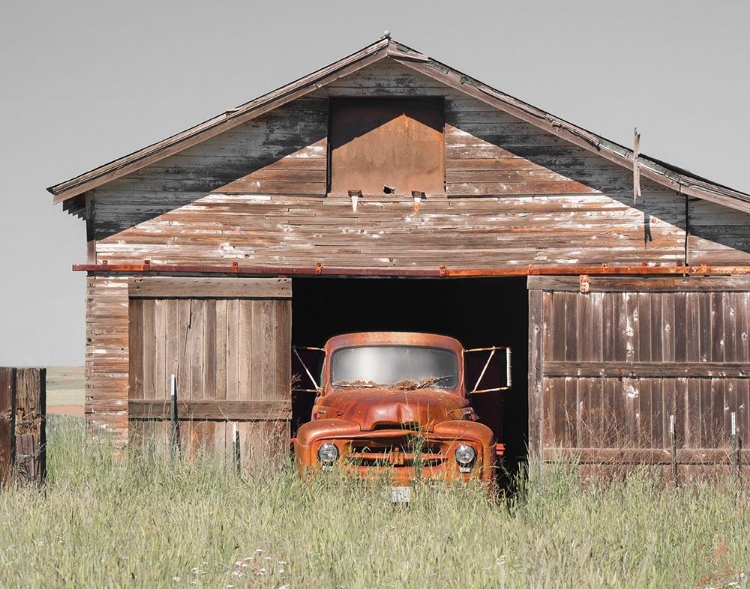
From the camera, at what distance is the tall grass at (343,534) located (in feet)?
22.0

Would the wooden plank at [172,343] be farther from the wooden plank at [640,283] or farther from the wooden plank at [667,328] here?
the wooden plank at [667,328]

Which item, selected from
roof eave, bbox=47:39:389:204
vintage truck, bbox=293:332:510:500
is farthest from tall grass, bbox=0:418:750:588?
roof eave, bbox=47:39:389:204

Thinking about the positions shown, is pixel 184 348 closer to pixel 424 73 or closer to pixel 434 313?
pixel 424 73

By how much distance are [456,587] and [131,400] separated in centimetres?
774

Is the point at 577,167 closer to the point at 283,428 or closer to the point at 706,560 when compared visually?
the point at 283,428

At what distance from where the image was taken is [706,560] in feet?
25.5

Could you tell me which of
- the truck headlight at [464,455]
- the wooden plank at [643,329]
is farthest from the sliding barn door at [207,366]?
the wooden plank at [643,329]

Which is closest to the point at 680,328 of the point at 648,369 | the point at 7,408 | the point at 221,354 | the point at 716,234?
the point at 648,369

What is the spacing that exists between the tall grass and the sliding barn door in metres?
2.52

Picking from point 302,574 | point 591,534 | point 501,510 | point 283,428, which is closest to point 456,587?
point 302,574

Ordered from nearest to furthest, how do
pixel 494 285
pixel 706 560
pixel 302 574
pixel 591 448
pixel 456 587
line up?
pixel 456 587
pixel 302 574
pixel 706 560
pixel 591 448
pixel 494 285

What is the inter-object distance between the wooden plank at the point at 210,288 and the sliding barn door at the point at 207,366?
0.04ft

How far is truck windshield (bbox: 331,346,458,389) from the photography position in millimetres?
11617

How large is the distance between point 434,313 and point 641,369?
7560 mm
